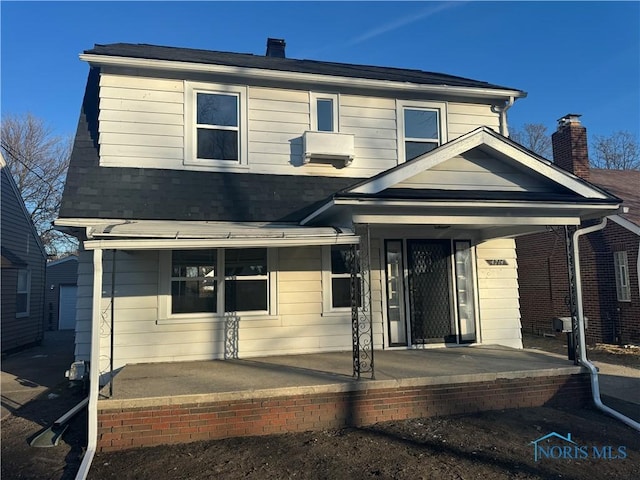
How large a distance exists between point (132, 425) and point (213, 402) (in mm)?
901

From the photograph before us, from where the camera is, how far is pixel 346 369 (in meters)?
6.15

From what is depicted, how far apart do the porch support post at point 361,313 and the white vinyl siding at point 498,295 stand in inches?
93.4

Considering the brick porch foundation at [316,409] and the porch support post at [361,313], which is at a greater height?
the porch support post at [361,313]

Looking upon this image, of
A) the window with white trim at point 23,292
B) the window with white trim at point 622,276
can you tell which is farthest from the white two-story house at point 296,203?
the window with white trim at point 23,292

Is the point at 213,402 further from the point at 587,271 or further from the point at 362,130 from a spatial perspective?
the point at 587,271

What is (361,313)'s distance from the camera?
7.76 m

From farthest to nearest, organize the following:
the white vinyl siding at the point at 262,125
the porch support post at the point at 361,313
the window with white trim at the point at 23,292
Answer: the window with white trim at the point at 23,292 → the white vinyl siding at the point at 262,125 → the porch support post at the point at 361,313

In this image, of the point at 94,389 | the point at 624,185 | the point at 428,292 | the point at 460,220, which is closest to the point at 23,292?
the point at 94,389

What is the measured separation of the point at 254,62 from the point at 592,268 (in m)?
10.9

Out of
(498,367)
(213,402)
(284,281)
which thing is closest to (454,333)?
(498,367)

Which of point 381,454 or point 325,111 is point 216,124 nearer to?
point 325,111

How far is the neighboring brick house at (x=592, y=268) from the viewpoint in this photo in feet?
38.3

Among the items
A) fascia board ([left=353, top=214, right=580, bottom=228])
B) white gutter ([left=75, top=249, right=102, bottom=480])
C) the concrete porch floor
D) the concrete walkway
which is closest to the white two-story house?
fascia board ([left=353, top=214, right=580, bottom=228])

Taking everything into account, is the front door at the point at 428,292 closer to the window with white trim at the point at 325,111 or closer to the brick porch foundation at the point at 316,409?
the brick porch foundation at the point at 316,409
